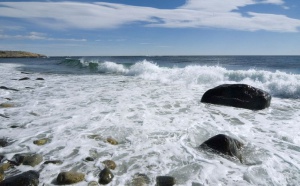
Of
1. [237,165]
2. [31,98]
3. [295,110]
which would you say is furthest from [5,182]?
[295,110]

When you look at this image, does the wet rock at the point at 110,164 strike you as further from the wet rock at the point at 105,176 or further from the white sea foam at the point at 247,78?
the white sea foam at the point at 247,78

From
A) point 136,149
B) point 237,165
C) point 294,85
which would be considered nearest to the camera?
point 237,165

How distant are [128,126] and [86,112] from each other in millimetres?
2086

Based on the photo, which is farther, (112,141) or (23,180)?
(112,141)

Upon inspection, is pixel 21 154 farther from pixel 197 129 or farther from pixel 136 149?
pixel 197 129

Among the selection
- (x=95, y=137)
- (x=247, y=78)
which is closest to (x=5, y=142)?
(x=95, y=137)

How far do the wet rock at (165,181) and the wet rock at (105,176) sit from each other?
78 centimetres

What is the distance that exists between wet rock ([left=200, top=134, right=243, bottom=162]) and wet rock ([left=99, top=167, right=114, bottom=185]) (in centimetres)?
216

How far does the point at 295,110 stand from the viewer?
9.34m

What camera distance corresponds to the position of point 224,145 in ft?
17.5

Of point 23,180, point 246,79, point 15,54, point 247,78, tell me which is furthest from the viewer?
point 15,54

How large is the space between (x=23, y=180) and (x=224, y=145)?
12.2 feet

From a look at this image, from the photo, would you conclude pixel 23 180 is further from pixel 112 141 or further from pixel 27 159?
pixel 112 141

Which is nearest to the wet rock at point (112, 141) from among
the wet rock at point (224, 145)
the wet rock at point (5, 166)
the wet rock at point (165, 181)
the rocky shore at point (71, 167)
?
the rocky shore at point (71, 167)
